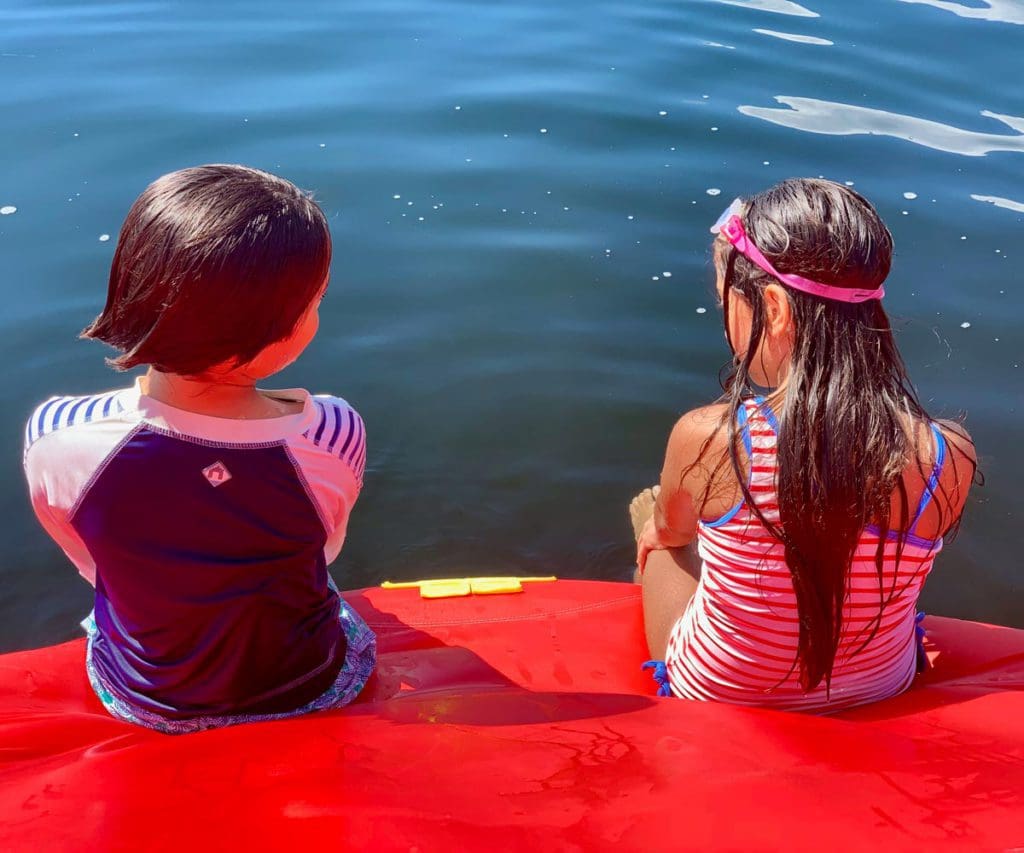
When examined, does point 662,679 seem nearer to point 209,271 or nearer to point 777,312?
point 777,312

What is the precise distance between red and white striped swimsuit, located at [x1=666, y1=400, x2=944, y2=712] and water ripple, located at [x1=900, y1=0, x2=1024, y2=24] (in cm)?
627

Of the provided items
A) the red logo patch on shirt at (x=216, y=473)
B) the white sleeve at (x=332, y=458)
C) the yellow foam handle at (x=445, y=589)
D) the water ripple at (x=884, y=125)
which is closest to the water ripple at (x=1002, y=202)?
the water ripple at (x=884, y=125)

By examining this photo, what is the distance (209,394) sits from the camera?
4.97ft

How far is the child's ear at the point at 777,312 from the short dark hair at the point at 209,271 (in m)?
0.80

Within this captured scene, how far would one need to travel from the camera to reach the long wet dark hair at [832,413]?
5.42 ft

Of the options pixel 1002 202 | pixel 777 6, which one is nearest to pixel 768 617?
pixel 1002 202

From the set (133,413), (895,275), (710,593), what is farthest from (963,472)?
(895,275)

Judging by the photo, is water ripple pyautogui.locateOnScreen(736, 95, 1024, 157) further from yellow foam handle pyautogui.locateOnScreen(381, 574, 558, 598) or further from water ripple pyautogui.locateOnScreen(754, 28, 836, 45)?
yellow foam handle pyautogui.locateOnScreen(381, 574, 558, 598)

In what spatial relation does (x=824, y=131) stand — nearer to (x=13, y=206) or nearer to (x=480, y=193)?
(x=480, y=193)

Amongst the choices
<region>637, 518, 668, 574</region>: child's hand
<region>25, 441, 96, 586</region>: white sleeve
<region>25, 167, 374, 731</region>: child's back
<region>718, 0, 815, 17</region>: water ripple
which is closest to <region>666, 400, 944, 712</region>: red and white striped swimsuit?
<region>637, 518, 668, 574</region>: child's hand

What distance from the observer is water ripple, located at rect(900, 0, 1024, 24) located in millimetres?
6715

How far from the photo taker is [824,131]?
5.52 metres

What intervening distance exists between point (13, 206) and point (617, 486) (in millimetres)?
3292

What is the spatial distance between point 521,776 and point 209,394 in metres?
0.75
